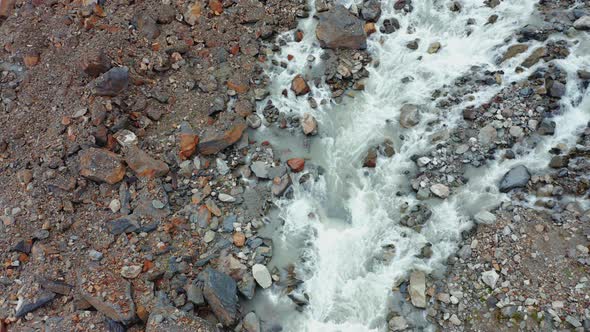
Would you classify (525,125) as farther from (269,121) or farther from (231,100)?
(231,100)

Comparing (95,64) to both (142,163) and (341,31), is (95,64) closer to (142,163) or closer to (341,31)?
(142,163)

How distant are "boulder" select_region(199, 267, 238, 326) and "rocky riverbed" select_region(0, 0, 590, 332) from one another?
0.11 ft

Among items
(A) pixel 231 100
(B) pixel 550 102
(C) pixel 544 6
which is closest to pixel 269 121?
(A) pixel 231 100

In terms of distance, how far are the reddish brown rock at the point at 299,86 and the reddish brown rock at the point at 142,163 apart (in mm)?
3098

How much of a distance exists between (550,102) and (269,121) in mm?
5240

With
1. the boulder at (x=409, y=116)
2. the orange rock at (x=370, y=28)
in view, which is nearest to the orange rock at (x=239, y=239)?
the boulder at (x=409, y=116)

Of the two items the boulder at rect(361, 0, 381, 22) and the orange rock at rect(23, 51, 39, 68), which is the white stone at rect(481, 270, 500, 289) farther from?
the orange rock at rect(23, 51, 39, 68)

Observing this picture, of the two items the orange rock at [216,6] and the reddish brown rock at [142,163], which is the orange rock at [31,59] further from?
the orange rock at [216,6]

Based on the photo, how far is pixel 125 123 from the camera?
841 centimetres

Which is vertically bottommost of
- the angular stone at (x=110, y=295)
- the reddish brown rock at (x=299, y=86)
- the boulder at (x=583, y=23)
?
the angular stone at (x=110, y=295)

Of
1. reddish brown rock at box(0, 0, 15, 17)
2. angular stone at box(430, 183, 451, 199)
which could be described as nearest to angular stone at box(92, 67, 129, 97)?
reddish brown rock at box(0, 0, 15, 17)

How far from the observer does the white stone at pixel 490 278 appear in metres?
6.88

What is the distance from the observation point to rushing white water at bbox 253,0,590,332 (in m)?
7.42

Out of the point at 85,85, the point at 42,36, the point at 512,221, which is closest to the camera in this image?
the point at 512,221
